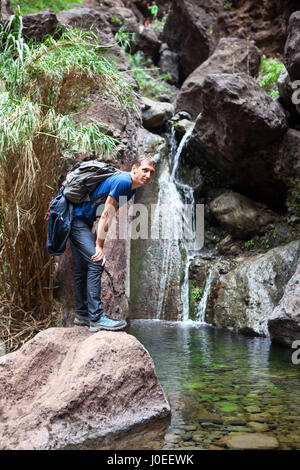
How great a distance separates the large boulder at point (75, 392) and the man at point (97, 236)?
1.53ft

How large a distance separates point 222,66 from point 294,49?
188 inches

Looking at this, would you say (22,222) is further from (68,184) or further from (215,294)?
(215,294)

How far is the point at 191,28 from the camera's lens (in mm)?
13383

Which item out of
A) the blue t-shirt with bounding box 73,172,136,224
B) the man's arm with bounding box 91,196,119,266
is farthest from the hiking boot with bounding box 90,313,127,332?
the blue t-shirt with bounding box 73,172,136,224

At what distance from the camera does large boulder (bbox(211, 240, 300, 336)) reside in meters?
6.23

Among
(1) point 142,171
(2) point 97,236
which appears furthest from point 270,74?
(2) point 97,236

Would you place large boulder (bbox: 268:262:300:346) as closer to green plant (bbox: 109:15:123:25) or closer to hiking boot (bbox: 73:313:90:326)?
hiking boot (bbox: 73:313:90:326)

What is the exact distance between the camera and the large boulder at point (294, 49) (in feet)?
18.9

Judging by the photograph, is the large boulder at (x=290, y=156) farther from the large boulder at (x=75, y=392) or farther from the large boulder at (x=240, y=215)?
the large boulder at (x=75, y=392)

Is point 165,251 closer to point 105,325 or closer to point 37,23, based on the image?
point 105,325

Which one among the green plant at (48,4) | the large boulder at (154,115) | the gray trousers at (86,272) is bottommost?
the gray trousers at (86,272)

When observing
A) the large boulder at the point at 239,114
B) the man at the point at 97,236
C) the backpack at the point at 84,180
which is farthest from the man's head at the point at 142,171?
the large boulder at the point at 239,114

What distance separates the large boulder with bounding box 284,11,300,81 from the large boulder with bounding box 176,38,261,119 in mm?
4065
